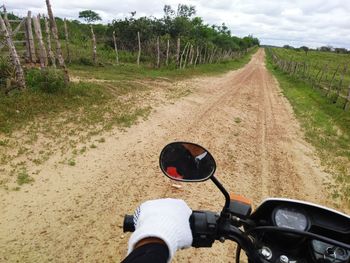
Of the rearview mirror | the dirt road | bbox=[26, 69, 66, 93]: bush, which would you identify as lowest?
the dirt road

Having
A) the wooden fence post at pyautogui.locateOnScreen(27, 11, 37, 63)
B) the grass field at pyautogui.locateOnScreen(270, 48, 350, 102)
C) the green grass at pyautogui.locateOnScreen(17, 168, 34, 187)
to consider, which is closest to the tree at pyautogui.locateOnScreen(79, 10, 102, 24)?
the grass field at pyautogui.locateOnScreen(270, 48, 350, 102)

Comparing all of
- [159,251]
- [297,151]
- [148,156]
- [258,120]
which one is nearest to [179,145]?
[159,251]

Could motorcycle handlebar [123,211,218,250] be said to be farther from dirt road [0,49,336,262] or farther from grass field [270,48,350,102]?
grass field [270,48,350,102]

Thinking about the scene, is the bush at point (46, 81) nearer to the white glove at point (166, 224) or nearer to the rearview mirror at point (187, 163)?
the rearview mirror at point (187, 163)

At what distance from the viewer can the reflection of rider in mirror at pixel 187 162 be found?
1598 mm

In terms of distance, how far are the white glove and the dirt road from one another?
2.45 metres

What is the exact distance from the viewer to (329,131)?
948 cm

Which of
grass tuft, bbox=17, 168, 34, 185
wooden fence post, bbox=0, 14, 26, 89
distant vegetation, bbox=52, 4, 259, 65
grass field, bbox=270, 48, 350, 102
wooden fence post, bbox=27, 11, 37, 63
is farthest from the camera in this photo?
distant vegetation, bbox=52, 4, 259, 65

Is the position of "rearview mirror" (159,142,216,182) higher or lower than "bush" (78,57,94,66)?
higher

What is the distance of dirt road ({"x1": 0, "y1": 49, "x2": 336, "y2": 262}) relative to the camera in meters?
3.74

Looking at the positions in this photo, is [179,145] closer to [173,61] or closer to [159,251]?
[159,251]

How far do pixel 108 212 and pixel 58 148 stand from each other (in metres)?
2.47

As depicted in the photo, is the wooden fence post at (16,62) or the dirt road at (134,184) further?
the wooden fence post at (16,62)

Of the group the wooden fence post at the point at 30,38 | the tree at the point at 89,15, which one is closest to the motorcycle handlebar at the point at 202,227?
the wooden fence post at the point at 30,38
